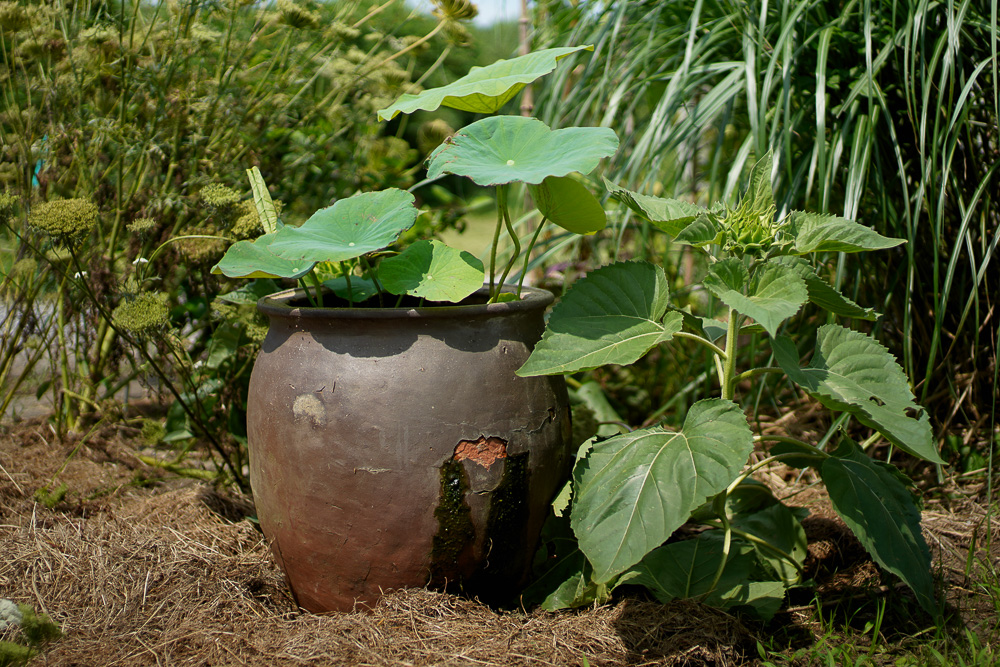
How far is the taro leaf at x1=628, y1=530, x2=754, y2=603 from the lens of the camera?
1.46m

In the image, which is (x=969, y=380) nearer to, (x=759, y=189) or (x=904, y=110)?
(x=904, y=110)

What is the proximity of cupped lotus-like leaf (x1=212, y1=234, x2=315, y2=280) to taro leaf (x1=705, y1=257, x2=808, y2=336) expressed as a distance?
0.74m

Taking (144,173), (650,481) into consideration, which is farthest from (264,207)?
(650,481)

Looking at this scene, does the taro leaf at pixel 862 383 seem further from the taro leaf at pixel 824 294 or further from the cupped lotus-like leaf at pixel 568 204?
the cupped lotus-like leaf at pixel 568 204

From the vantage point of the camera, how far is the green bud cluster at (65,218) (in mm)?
1631

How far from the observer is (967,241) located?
1.88 meters

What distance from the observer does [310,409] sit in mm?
1398

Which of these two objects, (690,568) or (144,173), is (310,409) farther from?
(144,173)

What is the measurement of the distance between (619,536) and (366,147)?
215cm

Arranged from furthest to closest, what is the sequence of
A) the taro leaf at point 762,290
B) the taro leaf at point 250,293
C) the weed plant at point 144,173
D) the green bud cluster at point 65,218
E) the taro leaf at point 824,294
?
1. the weed plant at point 144,173
2. the taro leaf at point 250,293
3. the green bud cluster at point 65,218
4. the taro leaf at point 824,294
5. the taro leaf at point 762,290

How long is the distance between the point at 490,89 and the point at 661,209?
40cm

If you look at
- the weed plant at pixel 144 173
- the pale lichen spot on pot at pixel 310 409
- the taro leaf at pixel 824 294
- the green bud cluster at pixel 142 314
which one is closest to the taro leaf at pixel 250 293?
the weed plant at pixel 144 173

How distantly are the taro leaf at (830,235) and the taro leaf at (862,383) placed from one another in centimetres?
16

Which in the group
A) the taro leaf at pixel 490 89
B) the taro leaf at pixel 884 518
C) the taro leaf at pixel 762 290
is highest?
the taro leaf at pixel 490 89
